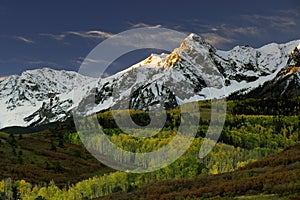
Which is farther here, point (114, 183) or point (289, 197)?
point (114, 183)

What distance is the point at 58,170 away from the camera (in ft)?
641

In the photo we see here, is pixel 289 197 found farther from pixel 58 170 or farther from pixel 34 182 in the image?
pixel 58 170

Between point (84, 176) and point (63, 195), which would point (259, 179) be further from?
point (84, 176)

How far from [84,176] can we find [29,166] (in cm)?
2958

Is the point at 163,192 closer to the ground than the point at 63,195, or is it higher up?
higher up

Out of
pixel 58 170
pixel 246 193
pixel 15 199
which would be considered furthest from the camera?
pixel 58 170

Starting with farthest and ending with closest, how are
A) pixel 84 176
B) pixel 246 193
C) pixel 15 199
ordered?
pixel 84 176
pixel 15 199
pixel 246 193

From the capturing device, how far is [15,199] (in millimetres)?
133250

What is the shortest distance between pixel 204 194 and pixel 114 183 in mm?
103731

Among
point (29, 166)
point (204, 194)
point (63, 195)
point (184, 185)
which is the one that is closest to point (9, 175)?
point (29, 166)

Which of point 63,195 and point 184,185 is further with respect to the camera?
point 63,195

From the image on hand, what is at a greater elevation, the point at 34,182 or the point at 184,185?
the point at 184,185

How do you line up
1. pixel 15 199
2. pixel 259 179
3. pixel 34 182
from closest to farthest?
pixel 259 179, pixel 15 199, pixel 34 182

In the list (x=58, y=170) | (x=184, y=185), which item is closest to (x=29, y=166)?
(x=58, y=170)
